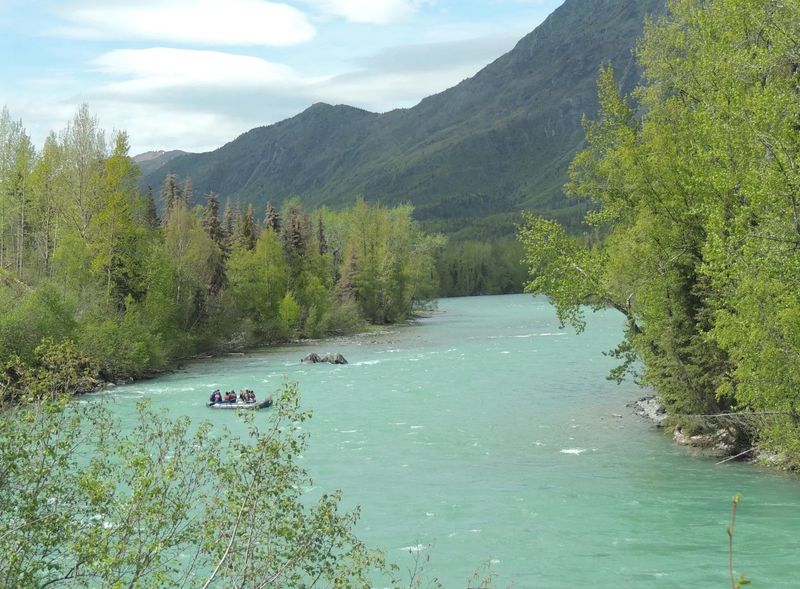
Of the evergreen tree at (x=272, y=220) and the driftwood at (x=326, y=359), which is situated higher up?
the evergreen tree at (x=272, y=220)

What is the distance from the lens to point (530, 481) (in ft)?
72.2

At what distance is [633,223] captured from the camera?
28422 millimetres

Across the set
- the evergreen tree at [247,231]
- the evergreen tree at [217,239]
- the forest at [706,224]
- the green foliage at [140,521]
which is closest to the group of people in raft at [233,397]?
the forest at [706,224]

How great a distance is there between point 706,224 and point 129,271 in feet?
141

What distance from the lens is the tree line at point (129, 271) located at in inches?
1777

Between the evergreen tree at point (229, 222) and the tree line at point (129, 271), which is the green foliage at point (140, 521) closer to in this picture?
the tree line at point (129, 271)

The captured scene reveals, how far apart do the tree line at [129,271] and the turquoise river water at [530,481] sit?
6.35m

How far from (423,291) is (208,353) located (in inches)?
2104

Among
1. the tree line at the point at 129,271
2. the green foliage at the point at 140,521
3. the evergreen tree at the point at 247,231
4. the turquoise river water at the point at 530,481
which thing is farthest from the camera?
A: the evergreen tree at the point at 247,231

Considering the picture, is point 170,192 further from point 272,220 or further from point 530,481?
point 530,481

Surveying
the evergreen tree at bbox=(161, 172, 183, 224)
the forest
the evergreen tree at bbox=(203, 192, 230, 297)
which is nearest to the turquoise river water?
the forest

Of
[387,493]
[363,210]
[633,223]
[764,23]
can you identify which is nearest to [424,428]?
[387,493]

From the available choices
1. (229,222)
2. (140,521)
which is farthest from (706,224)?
(229,222)

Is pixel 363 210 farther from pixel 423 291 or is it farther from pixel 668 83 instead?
pixel 668 83
